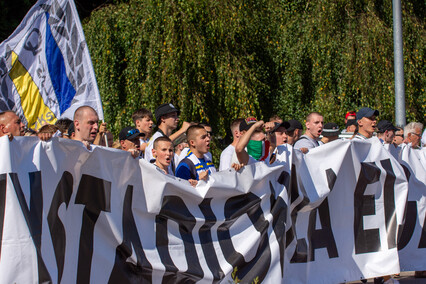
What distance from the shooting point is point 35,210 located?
4398mm

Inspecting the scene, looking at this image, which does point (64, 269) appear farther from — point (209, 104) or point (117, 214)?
point (209, 104)

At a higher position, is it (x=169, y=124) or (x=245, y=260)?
(x=169, y=124)

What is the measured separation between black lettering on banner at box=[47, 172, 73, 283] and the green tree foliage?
23.1 ft

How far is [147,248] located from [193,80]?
7089 mm

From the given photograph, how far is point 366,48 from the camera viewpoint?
1272 centimetres

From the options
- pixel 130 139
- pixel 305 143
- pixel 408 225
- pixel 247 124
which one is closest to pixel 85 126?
pixel 130 139

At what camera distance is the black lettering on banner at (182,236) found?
17.5 ft

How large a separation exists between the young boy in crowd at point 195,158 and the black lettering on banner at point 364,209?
1.73m

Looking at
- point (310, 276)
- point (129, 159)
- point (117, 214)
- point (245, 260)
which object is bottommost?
point (310, 276)

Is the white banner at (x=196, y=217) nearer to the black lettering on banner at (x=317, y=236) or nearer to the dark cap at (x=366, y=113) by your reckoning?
the black lettering on banner at (x=317, y=236)

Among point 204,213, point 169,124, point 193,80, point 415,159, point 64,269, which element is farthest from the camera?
point 193,80

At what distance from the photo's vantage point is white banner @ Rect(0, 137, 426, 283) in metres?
4.40

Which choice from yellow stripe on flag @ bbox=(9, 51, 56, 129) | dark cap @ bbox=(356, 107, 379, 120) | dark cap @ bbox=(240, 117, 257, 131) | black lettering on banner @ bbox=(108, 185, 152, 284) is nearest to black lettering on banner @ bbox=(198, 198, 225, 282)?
black lettering on banner @ bbox=(108, 185, 152, 284)

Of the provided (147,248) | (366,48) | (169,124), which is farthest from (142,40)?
(147,248)
